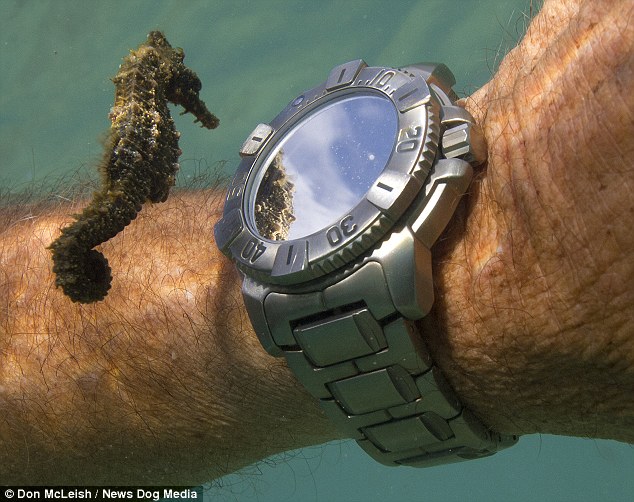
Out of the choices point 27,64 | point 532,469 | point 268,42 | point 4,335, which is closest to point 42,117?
point 27,64

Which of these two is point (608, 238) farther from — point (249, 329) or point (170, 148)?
point (170, 148)

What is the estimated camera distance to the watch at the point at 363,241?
168 centimetres

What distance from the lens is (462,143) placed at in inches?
66.7

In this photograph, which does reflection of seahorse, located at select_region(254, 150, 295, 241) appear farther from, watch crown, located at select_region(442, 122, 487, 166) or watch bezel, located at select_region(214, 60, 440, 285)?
watch crown, located at select_region(442, 122, 487, 166)

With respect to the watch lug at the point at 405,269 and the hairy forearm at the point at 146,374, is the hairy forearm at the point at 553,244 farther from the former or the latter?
the hairy forearm at the point at 146,374

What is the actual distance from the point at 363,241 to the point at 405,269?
140 millimetres

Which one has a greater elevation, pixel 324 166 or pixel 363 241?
pixel 324 166

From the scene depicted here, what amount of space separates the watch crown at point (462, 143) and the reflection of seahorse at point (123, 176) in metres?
1.09

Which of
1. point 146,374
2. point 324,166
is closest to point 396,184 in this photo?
point 324,166

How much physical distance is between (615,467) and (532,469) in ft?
15.7

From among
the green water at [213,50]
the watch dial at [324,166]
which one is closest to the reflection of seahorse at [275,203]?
the watch dial at [324,166]

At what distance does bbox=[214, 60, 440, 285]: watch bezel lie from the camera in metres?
1.68

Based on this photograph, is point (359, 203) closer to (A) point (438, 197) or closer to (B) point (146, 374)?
(A) point (438, 197)

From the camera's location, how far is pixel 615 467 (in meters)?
36.7
